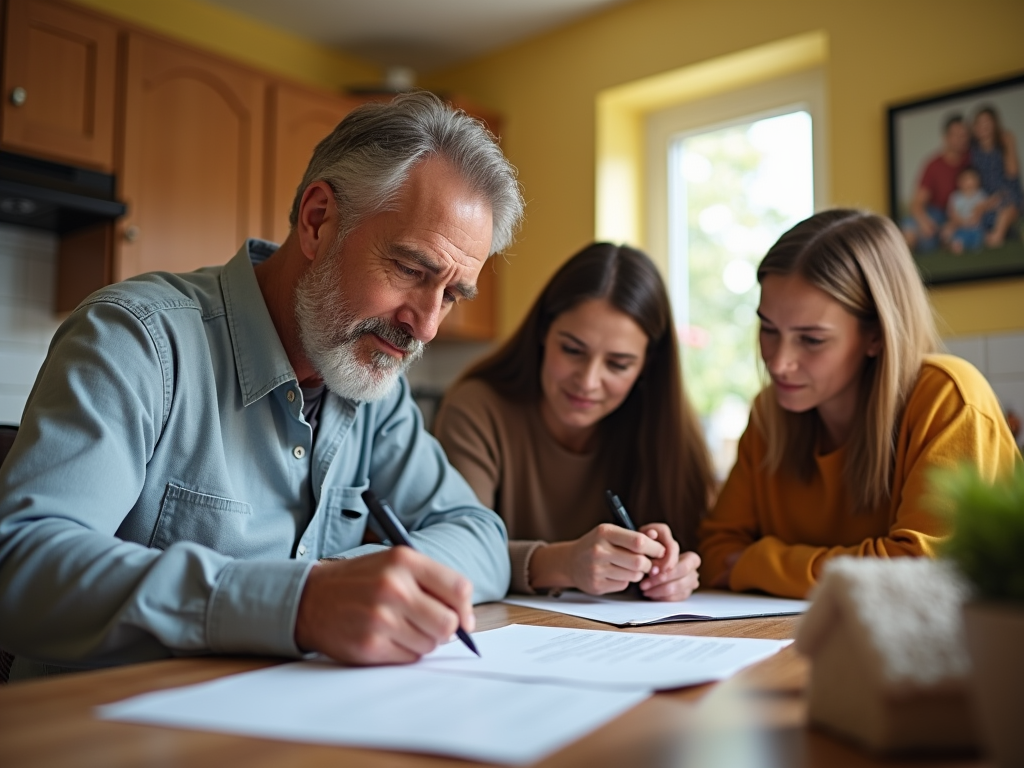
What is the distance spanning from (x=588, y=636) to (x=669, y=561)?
0.38 meters

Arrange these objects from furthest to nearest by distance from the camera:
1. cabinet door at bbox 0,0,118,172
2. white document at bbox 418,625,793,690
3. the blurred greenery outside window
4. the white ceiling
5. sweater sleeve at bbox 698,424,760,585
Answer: the white ceiling < the blurred greenery outside window < cabinet door at bbox 0,0,118,172 < sweater sleeve at bbox 698,424,760,585 < white document at bbox 418,625,793,690

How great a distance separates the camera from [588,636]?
3.10 feet

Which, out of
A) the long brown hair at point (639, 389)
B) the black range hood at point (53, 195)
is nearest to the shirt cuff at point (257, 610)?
the long brown hair at point (639, 389)

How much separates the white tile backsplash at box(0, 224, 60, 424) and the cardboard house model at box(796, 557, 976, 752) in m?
3.04

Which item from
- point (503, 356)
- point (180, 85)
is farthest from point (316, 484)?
point (180, 85)

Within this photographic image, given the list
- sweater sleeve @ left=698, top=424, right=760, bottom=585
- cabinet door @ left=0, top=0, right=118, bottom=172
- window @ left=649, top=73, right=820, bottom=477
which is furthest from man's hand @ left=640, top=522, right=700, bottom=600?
cabinet door @ left=0, top=0, right=118, bottom=172

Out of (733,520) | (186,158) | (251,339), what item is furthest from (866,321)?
(186,158)

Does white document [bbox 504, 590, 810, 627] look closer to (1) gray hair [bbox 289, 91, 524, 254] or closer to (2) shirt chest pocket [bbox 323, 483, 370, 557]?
(2) shirt chest pocket [bbox 323, 483, 370, 557]

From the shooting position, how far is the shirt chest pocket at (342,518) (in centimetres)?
128

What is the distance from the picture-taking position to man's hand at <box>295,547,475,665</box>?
76 cm

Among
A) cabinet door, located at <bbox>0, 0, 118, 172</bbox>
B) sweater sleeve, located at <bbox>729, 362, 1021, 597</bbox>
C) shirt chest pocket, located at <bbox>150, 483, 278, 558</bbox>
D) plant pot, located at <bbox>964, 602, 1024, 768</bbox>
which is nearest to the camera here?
plant pot, located at <bbox>964, 602, 1024, 768</bbox>

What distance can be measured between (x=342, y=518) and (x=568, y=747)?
2.65 ft

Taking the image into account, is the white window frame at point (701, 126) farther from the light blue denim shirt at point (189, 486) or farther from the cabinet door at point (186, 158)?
the light blue denim shirt at point (189, 486)

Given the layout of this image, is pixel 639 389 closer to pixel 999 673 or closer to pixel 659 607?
pixel 659 607
